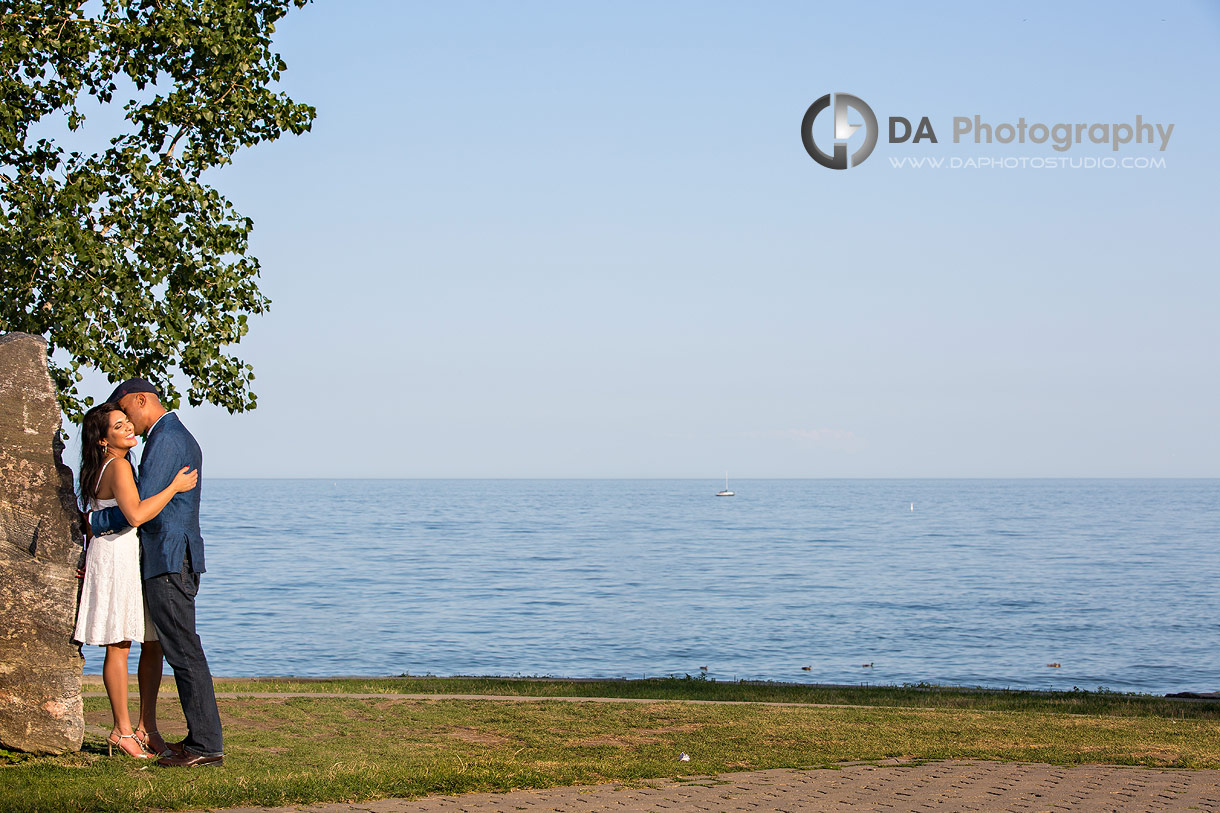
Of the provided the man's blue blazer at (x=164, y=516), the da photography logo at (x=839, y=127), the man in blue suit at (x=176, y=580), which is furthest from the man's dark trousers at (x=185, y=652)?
the da photography logo at (x=839, y=127)

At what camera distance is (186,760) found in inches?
271

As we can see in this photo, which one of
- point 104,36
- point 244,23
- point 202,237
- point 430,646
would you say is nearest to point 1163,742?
point 202,237

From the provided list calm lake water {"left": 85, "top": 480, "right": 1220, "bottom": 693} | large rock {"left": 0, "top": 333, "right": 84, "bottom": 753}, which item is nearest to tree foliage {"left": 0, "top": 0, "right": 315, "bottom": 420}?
large rock {"left": 0, "top": 333, "right": 84, "bottom": 753}

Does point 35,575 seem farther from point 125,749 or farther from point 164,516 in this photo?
point 125,749

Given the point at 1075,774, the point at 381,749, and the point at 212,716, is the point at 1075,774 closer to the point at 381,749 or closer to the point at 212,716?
the point at 381,749

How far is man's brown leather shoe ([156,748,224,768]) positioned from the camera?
688 cm

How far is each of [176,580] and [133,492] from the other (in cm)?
61

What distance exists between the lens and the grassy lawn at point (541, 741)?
21.0 feet

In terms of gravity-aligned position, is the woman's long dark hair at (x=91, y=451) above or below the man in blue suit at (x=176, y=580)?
above

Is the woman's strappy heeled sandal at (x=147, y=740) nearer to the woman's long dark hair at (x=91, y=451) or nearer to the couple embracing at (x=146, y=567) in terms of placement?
the couple embracing at (x=146, y=567)

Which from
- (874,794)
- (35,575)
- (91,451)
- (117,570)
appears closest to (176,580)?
(117,570)

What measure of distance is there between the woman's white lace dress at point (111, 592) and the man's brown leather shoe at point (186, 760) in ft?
2.50

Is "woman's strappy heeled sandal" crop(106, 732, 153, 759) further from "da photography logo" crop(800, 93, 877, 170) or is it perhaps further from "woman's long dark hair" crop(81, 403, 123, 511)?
"da photography logo" crop(800, 93, 877, 170)

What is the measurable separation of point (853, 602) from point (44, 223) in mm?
37520
